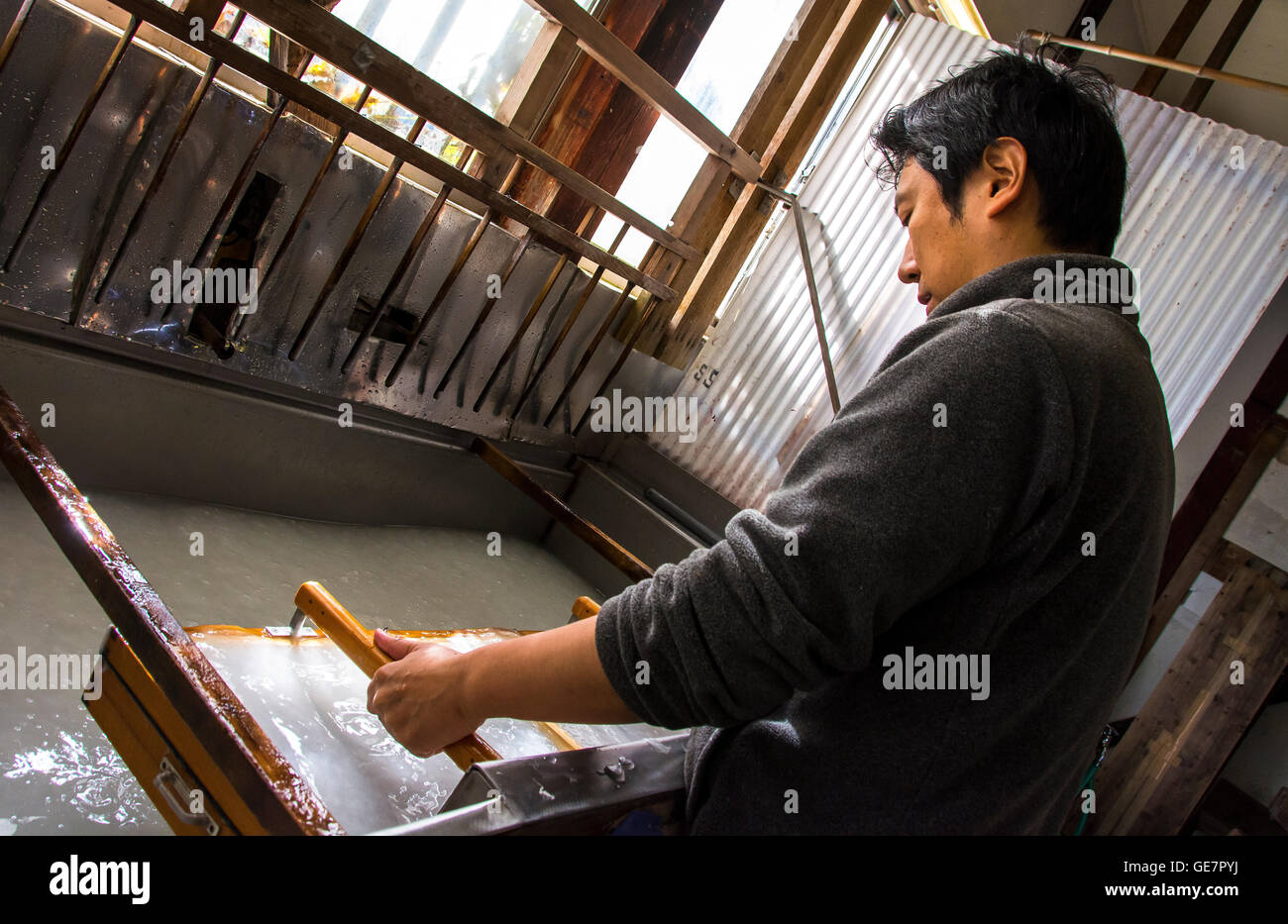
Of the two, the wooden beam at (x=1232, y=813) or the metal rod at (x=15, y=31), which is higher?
the metal rod at (x=15, y=31)

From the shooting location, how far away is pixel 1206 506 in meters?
4.42

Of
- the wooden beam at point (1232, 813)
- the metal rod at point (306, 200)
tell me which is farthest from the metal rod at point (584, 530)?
the wooden beam at point (1232, 813)

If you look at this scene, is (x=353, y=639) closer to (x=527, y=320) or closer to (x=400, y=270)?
(x=400, y=270)

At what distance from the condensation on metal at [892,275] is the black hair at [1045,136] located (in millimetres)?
2945

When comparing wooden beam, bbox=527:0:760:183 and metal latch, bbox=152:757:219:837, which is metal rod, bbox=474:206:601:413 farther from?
metal latch, bbox=152:757:219:837

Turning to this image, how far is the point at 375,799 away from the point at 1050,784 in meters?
1.19

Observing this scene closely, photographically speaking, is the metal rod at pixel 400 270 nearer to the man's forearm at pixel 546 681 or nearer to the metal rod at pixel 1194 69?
the man's forearm at pixel 546 681

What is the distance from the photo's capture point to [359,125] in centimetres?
303

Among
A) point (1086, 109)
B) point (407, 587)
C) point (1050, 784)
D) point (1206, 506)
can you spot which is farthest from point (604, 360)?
point (1050, 784)

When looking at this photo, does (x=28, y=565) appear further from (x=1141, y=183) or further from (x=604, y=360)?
(x=1141, y=183)

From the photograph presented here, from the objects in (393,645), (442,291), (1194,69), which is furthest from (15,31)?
(1194,69)

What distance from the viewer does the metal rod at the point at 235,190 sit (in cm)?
288

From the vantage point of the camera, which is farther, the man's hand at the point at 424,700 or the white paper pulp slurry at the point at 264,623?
the white paper pulp slurry at the point at 264,623

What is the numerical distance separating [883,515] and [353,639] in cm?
120
